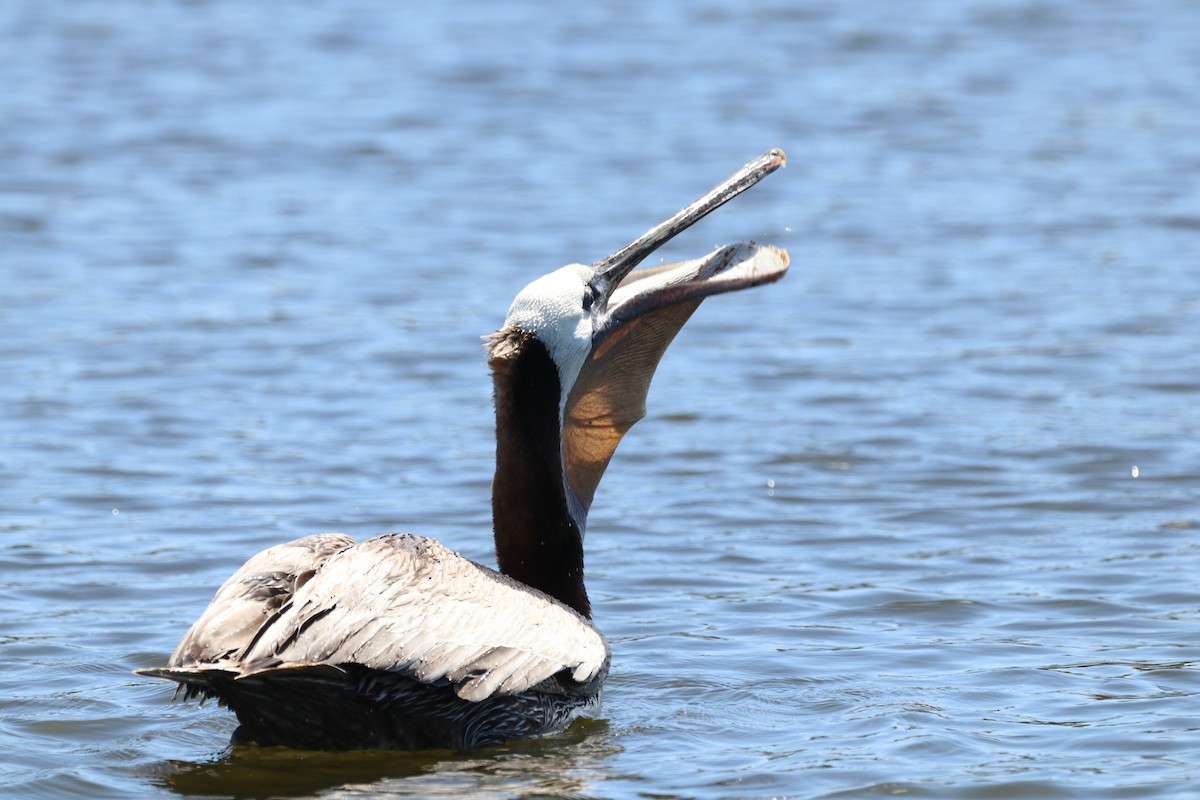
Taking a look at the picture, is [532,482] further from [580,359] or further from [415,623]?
[415,623]

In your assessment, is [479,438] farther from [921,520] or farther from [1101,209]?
[1101,209]

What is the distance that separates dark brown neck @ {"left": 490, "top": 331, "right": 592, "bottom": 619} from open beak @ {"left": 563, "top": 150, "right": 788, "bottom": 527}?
212 millimetres

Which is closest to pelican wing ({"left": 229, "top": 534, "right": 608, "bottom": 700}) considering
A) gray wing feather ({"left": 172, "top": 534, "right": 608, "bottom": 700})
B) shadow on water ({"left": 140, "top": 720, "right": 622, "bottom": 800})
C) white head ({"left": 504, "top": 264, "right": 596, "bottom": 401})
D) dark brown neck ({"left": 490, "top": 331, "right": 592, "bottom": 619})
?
gray wing feather ({"left": 172, "top": 534, "right": 608, "bottom": 700})

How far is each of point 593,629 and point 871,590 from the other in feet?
6.72

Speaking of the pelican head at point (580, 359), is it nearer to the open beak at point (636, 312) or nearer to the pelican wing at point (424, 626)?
the open beak at point (636, 312)

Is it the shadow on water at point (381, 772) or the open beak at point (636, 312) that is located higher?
the open beak at point (636, 312)

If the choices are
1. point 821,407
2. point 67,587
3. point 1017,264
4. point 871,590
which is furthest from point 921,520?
point 1017,264

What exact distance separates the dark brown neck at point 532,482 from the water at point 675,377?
0.54 meters

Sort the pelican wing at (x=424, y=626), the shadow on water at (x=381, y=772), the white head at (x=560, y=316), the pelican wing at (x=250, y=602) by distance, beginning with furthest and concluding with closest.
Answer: the white head at (x=560, y=316) → the shadow on water at (x=381, y=772) → the pelican wing at (x=250, y=602) → the pelican wing at (x=424, y=626)

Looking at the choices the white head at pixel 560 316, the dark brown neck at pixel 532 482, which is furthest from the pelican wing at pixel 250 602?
the white head at pixel 560 316

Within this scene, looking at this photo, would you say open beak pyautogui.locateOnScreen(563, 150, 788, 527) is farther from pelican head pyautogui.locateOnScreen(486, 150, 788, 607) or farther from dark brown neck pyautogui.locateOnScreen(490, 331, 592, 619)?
dark brown neck pyautogui.locateOnScreen(490, 331, 592, 619)

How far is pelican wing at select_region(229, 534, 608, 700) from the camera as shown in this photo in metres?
5.54

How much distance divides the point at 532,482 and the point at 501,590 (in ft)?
1.77

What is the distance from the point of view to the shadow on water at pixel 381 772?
5.80m
